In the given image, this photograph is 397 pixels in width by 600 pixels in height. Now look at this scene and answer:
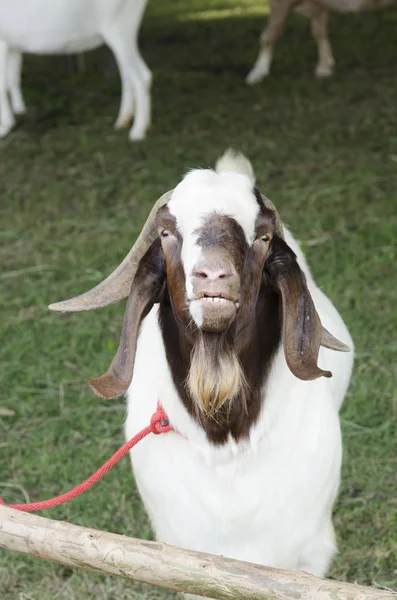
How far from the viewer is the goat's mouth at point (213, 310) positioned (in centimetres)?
177

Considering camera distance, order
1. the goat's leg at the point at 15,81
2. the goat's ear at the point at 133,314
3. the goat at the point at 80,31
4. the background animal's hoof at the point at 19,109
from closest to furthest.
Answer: the goat's ear at the point at 133,314
the goat at the point at 80,31
the goat's leg at the point at 15,81
the background animal's hoof at the point at 19,109

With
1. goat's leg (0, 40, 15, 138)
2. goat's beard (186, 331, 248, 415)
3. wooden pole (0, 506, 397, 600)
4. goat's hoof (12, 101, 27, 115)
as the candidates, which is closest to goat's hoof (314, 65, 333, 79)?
goat's hoof (12, 101, 27, 115)

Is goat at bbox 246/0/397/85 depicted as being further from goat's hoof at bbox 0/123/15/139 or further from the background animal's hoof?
goat's hoof at bbox 0/123/15/139

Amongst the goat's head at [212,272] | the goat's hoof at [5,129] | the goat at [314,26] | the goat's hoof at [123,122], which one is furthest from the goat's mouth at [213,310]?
the goat at [314,26]

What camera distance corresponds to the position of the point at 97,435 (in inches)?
142

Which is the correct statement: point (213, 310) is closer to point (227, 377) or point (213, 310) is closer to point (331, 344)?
point (227, 377)

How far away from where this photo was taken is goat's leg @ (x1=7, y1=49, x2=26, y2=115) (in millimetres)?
7137

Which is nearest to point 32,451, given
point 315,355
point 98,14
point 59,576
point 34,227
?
point 59,576

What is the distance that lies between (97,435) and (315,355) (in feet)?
5.81

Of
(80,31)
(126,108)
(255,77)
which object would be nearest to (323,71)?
(255,77)

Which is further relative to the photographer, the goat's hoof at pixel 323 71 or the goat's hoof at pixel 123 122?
the goat's hoof at pixel 323 71

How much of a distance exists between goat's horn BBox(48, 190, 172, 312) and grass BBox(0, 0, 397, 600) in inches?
42.6

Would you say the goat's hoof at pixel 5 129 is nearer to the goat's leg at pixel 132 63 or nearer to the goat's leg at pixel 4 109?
the goat's leg at pixel 4 109

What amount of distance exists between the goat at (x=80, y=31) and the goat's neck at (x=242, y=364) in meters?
4.56
